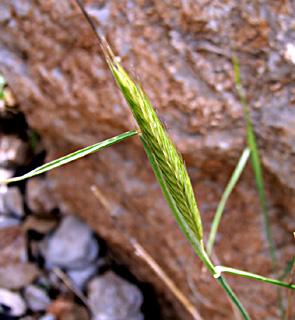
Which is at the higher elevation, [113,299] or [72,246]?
[72,246]

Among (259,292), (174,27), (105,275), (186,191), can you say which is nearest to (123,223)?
(105,275)

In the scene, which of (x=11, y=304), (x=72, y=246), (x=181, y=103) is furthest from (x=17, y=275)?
(x=181, y=103)

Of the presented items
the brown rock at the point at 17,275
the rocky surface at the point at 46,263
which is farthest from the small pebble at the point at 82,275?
the brown rock at the point at 17,275

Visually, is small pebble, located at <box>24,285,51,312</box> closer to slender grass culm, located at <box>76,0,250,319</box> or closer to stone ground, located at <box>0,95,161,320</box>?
stone ground, located at <box>0,95,161,320</box>

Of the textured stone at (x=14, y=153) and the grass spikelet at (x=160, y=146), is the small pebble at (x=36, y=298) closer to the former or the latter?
the textured stone at (x=14, y=153)

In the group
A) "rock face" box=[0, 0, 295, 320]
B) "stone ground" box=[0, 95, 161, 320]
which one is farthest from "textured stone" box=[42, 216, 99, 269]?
"rock face" box=[0, 0, 295, 320]

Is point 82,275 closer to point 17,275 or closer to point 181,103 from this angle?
point 17,275

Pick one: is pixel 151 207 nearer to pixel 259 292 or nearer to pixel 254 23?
pixel 259 292
